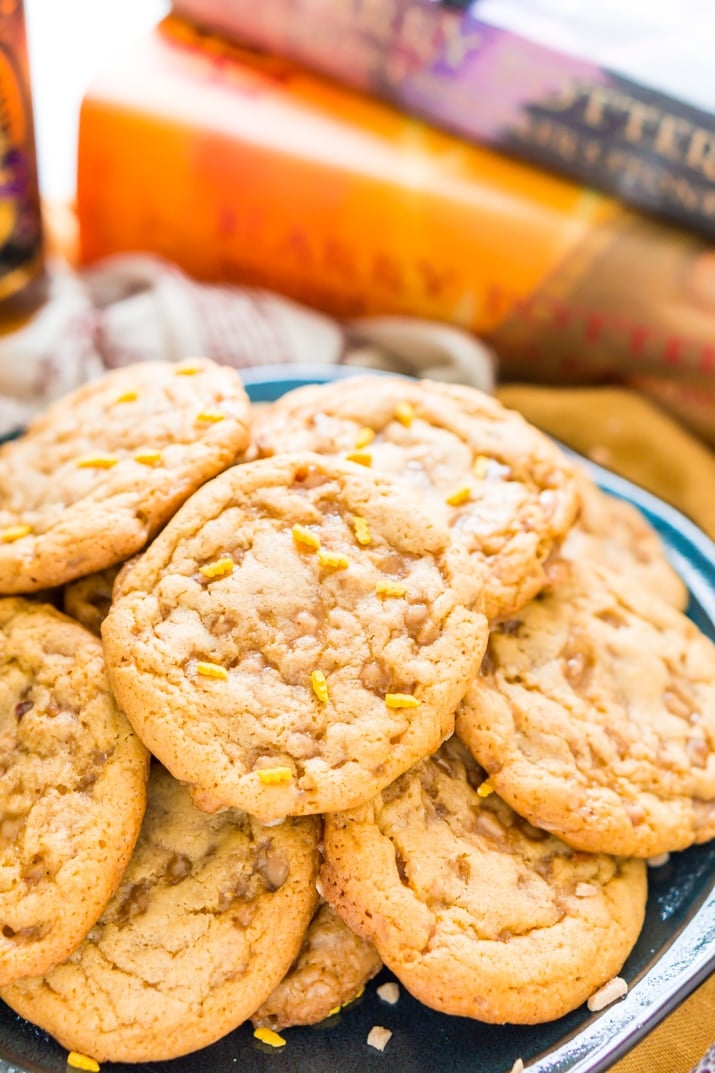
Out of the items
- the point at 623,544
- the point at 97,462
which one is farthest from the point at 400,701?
the point at 623,544

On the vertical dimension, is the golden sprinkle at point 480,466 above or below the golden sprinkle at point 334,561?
above

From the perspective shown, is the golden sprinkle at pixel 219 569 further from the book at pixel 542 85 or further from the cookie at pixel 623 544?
the book at pixel 542 85

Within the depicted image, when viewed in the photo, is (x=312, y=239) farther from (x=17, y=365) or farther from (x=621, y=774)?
(x=621, y=774)

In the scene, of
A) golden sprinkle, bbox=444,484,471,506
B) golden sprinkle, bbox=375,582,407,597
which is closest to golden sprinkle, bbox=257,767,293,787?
golden sprinkle, bbox=375,582,407,597

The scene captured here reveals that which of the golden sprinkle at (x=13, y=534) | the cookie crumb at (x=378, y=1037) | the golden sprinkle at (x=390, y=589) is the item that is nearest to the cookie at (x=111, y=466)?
the golden sprinkle at (x=13, y=534)

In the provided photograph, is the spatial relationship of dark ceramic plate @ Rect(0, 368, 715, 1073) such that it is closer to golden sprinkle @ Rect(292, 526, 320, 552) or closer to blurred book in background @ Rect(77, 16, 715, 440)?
golden sprinkle @ Rect(292, 526, 320, 552)

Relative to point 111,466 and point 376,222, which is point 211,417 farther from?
point 376,222

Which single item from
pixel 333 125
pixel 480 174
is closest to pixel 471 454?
pixel 480 174
